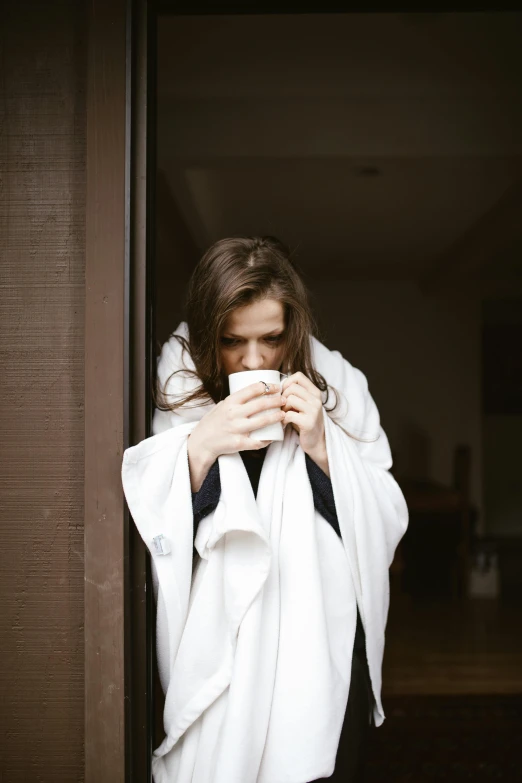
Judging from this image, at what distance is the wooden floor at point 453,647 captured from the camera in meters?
2.42

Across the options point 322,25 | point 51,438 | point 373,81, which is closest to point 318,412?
point 51,438

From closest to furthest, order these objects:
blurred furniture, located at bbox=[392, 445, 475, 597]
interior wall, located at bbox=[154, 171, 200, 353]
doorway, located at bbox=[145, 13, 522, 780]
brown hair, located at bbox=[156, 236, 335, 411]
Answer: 1. brown hair, located at bbox=[156, 236, 335, 411]
2. doorway, located at bbox=[145, 13, 522, 780]
3. interior wall, located at bbox=[154, 171, 200, 353]
4. blurred furniture, located at bbox=[392, 445, 475, 597]

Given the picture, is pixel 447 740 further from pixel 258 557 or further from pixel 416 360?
pixel 416 360

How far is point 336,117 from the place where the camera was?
2.56 m

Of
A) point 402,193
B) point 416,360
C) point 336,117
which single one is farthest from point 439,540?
point 336,117

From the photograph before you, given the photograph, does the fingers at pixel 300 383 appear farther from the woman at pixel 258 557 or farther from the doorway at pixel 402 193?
the doorway at pixel 402 193

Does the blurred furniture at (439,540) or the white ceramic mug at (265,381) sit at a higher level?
the white ceramic mug at (265,381)

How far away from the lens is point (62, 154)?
0.95 metres

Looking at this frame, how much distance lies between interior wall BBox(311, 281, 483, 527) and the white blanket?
14.0 feet

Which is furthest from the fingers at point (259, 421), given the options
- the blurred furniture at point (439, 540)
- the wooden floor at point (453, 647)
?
the blurred furniture at point (439, 540)

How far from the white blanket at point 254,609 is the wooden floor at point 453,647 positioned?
165cm

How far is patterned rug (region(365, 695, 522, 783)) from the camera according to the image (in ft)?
5.72

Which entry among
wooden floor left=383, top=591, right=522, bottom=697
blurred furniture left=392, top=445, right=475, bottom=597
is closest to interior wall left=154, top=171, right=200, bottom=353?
wooden floor left=383, top=591, right=522, bottom=697

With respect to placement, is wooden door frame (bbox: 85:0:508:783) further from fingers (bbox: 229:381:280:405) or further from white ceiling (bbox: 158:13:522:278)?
white ceiling (bbox: 158:13:522:278)
